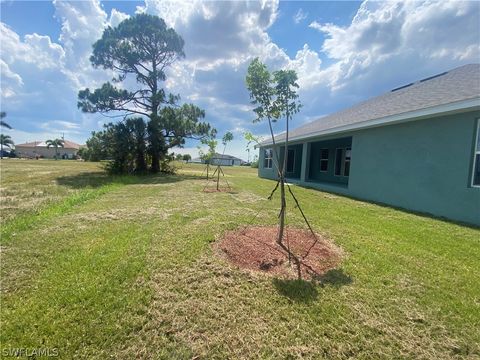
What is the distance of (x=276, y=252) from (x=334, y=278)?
3.12 ft

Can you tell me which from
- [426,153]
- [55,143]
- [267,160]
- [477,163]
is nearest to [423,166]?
[426,153]

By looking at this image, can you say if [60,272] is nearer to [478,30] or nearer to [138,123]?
[478,30]

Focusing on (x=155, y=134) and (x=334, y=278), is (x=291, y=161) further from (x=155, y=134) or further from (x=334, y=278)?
(x=334, y=278)

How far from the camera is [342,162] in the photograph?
47.5ft

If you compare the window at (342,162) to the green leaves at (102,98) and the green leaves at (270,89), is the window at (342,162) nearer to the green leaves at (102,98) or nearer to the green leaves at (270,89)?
the green leaves at (270,89)

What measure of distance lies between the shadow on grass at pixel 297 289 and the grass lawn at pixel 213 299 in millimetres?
18

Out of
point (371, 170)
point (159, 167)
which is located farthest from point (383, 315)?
point (159, 167)

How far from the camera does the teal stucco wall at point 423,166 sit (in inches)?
262

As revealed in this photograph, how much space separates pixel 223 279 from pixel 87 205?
5.74 metres

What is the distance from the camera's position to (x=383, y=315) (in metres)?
2.58

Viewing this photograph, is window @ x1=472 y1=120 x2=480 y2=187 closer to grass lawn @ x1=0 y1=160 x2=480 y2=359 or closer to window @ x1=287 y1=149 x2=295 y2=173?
grass lawn @ x1=0 y1=160 x2=480 y2=359

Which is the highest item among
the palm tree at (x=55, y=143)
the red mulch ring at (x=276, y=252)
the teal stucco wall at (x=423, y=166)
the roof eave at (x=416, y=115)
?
the palm tree at (x=55, y=143)

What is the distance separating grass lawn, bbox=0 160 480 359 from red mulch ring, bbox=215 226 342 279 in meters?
0.20

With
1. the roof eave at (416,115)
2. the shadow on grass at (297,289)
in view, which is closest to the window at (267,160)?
the roof eave at (416,115)
